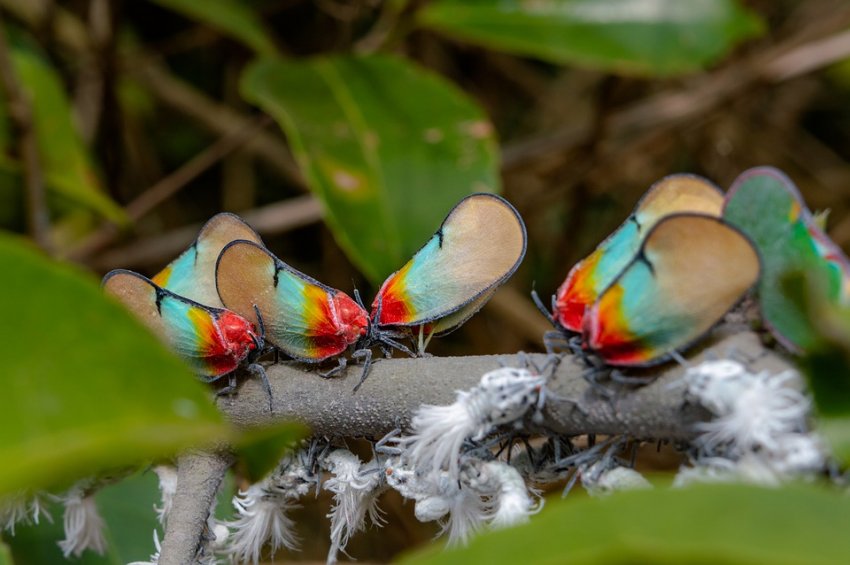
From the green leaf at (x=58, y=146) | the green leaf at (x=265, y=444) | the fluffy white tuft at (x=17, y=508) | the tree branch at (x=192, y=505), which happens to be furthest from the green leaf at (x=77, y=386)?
the green leaf at (x=58, y=146)

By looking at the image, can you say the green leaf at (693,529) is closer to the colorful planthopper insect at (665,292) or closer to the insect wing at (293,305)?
the colorful planthopper insect at (665,292)

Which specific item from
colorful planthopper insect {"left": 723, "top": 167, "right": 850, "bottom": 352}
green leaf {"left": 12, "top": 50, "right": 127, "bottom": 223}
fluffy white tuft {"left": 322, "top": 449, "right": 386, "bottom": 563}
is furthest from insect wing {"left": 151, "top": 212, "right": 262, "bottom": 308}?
green leaf {"left": 12, "top": 50, "right": 127, "bottom": 223}

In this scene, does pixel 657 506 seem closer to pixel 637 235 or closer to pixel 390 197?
pixel 637 235

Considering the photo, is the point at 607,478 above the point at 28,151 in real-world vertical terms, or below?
above

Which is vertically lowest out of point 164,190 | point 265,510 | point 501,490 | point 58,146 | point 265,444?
point 164,190

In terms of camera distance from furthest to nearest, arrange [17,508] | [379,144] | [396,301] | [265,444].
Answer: [379,144], [17,508], [396,301], [265,444]

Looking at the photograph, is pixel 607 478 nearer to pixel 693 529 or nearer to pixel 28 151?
pixel 693 529

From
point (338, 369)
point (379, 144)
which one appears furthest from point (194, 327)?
point (379, 144)
